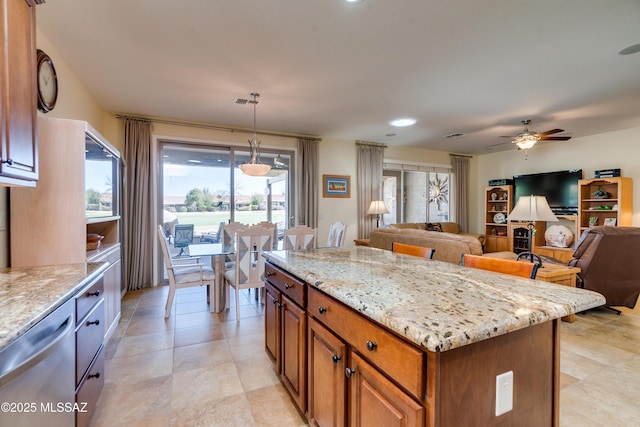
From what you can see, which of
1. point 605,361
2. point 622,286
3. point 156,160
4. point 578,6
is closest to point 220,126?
point 156,160

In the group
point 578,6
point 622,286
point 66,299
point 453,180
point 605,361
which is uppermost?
point 578,6

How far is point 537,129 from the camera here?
5.14m

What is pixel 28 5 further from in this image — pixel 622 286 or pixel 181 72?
pixel 622 286

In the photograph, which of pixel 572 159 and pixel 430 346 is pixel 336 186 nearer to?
pixel 572 159

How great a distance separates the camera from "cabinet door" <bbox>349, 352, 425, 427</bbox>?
0.87 m

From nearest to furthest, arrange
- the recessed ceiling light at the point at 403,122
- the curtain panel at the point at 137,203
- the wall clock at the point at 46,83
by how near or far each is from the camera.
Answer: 1. the wall clock at the point at 46,83
2. the curtain panel at the point at 137,203
3. the recessed ceiling light at the point at 403,122

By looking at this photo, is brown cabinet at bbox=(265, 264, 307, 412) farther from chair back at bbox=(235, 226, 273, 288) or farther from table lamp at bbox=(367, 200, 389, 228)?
table lamp at bbox=(367, 200, 389, 228)

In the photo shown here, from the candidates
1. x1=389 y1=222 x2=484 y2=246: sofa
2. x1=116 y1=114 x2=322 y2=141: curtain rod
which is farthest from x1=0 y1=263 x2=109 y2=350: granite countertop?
x1=389 y1=222 x2=484 y2=246: sofa

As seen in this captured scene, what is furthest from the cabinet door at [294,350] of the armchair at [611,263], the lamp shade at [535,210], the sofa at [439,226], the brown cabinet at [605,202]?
the brown cabinet at [605,202]

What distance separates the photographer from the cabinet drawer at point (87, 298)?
144 cm

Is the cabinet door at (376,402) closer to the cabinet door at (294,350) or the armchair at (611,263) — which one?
the cabinet door at (294,350)

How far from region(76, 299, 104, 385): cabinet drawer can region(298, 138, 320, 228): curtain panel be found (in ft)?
12.9

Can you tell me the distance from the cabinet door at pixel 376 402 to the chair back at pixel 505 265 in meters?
1.00

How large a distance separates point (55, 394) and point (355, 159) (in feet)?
18.5
